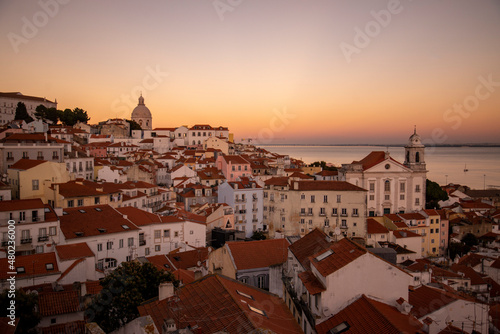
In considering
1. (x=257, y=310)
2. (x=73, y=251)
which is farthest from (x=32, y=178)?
(x=257, y=310)

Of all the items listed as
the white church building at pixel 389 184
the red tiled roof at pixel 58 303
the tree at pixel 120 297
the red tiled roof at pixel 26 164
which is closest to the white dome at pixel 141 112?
the white church building at pixel 389 184

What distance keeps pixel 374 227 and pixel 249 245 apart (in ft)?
67.4

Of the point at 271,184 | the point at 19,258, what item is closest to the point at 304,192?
the point at 271,184

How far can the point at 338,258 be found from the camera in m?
8.83

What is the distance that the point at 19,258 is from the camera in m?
14.1

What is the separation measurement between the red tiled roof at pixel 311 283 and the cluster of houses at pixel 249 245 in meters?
0.03

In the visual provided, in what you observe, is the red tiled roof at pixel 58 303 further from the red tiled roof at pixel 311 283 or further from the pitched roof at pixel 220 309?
the red tiled roof at pixel 311 283

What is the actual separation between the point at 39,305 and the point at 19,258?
458 centimetres

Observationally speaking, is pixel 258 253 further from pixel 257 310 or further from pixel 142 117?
pixel 142 117

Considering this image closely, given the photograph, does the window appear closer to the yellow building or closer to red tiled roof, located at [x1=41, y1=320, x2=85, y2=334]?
red tiled roof, located at [x1=41, y1=320, x2=85, y2=334]

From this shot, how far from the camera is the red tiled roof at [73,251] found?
15.0 metres

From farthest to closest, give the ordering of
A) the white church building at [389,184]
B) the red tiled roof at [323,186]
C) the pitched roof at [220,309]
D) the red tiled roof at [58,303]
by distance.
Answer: the white church building at [389,184], the red tiled roof at [323,186], the red tiled roof at [58,303], the pitched roof at [220,309]

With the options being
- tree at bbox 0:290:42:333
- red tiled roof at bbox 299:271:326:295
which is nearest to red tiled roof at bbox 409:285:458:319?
red tiled roof at bbox 299:271:326:295

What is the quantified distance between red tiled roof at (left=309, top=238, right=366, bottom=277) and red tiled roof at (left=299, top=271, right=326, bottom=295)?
0.29m
